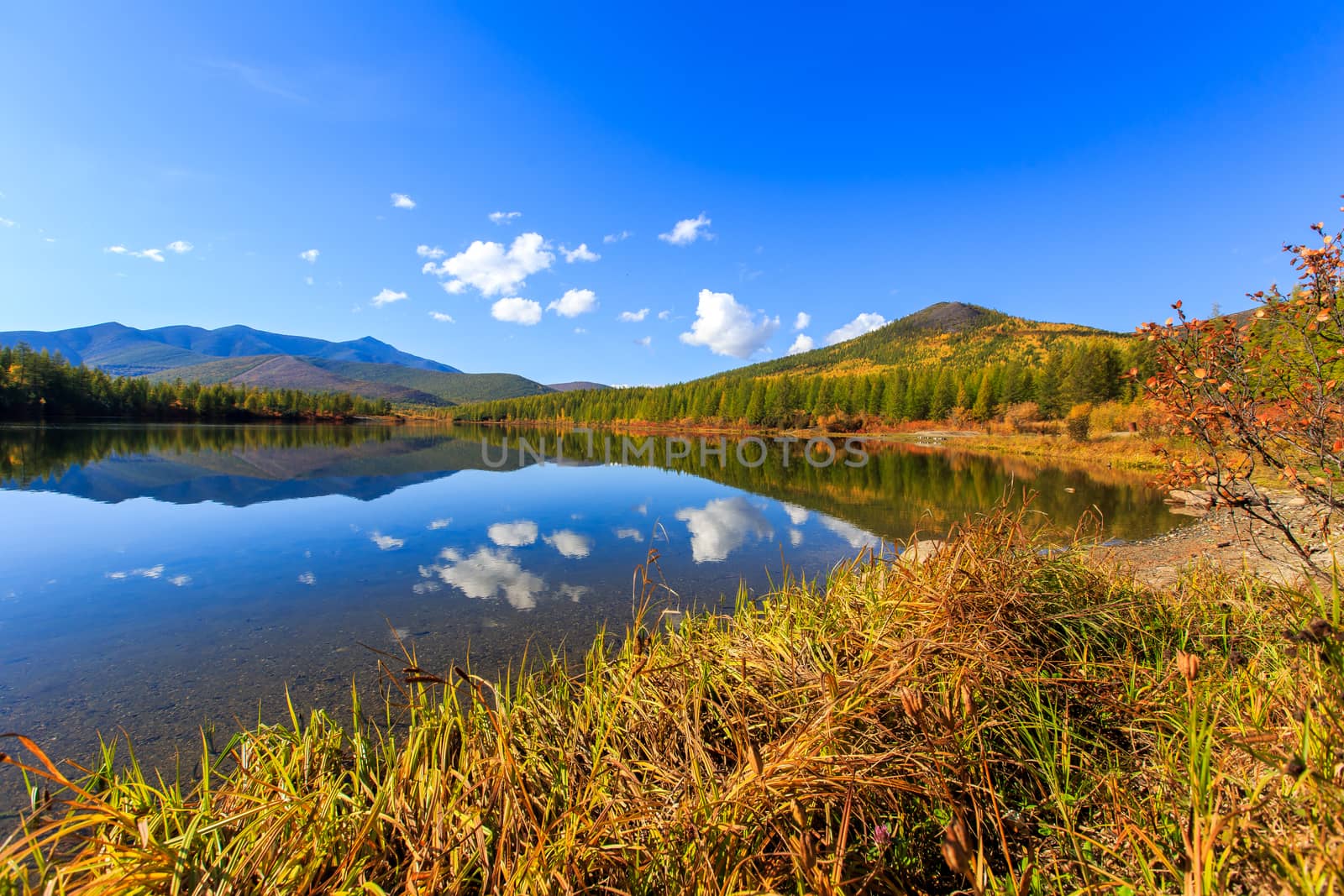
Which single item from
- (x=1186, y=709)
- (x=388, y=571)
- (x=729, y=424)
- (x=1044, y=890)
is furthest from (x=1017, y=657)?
(x=729, y=424)

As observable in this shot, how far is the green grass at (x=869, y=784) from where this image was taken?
1603 millimetres

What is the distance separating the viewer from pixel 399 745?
411 centimetres

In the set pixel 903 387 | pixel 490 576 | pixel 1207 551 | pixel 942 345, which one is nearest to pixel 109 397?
pixel 490 576

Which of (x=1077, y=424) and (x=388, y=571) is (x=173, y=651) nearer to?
(x=388, y=571)

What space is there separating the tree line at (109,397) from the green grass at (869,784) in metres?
92.8

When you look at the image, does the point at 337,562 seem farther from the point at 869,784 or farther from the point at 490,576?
the point at 869,784

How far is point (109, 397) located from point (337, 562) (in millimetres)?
95150

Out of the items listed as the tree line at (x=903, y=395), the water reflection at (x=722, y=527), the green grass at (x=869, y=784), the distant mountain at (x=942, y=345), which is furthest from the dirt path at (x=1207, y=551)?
the distant mountain at (x=942, y=345)

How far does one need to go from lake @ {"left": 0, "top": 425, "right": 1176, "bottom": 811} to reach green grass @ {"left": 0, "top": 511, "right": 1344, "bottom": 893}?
2836 mm

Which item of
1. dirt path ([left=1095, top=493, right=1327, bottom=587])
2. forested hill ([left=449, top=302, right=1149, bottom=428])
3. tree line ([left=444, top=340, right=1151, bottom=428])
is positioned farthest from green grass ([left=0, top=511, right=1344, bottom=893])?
tree line ([left=444, top=340, right=1151, bottom=428])

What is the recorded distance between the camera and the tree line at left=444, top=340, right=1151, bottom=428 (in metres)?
56.3

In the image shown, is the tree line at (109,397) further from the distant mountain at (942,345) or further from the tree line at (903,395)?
the distant mountain at (942,345)

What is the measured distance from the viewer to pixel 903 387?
7662 centimetres

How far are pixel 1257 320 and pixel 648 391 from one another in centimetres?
11800
